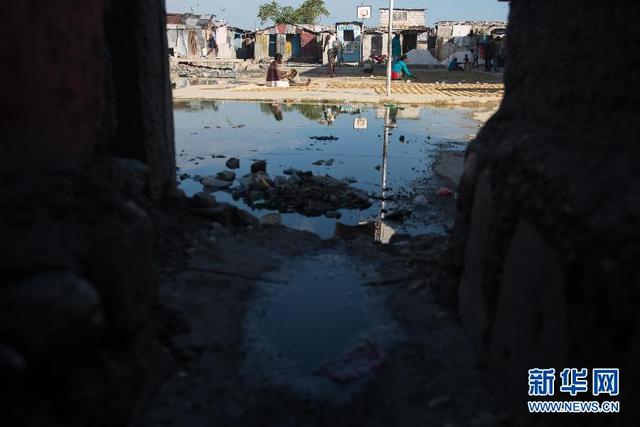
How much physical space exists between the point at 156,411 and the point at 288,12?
2331 inches

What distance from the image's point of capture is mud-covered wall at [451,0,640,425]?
4.65ft

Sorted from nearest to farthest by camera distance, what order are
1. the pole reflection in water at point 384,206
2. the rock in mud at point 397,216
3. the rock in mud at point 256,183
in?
the pole reflection in water at point 384,206
the rock in mud at point 397,216
the rock in mud at point 256,183

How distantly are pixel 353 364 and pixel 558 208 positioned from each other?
1.18m

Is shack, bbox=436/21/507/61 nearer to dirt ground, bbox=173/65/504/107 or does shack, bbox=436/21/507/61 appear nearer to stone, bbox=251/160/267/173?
dirt ground, bbox=173/65/504/107

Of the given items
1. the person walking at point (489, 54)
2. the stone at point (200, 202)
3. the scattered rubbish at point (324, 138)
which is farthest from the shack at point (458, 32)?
the stone at point (200, 202)

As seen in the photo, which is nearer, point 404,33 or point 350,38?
point 404,33

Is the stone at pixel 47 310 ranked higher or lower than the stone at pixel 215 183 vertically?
higher

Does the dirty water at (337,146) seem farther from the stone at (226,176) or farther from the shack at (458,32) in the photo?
the shack at (458,32)

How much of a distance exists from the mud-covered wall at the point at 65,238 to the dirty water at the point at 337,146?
8.61ft

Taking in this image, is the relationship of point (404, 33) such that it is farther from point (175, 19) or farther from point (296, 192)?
point (296, 192)

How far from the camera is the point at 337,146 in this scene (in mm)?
7855

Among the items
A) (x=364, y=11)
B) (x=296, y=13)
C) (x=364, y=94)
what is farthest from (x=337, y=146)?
(x=296, y=13)

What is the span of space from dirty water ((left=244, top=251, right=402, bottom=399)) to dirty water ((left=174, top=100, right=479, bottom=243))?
0.99 metres

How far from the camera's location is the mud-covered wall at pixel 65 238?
1.44 metres
